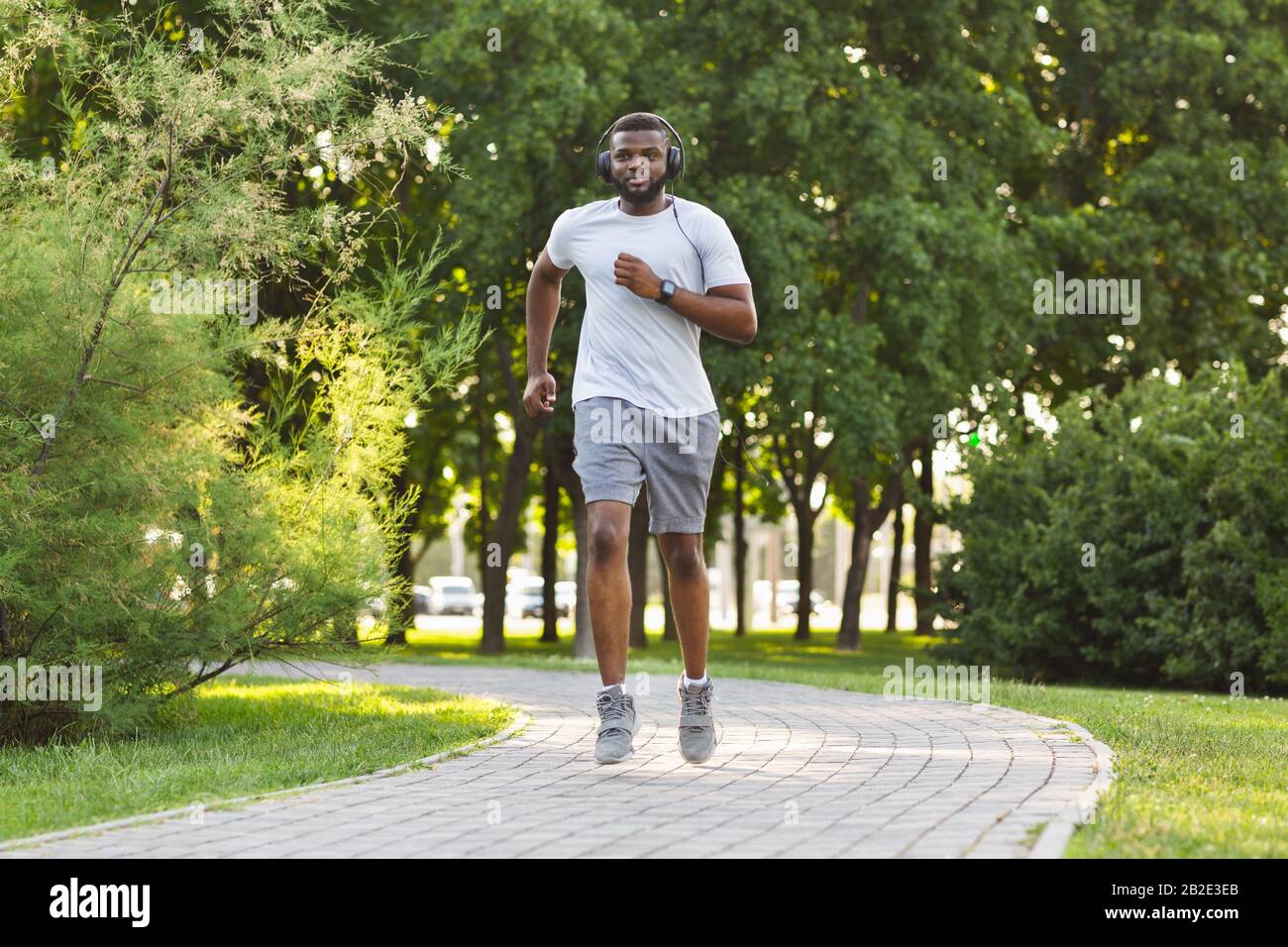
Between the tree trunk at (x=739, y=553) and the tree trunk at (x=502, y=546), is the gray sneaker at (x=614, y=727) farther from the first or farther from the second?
the tree trunk at (x=739, y=553)

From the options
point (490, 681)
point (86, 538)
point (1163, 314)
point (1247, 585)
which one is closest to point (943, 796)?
point (86, 538)

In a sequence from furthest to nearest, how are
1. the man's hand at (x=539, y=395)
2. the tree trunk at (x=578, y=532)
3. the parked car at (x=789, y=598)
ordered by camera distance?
1. the parked car at (x=789, y=598)
2. the tree trunk at (x=578, y=532)
3. the man's hand at (x=539, y=395)

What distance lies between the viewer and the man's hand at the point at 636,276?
6293 mm

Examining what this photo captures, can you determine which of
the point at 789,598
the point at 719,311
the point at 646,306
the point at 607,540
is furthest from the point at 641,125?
the point at 789,598

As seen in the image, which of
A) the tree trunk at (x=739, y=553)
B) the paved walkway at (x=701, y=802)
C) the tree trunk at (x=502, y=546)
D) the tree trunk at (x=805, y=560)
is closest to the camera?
the paved walkway at (x=701, y=802)

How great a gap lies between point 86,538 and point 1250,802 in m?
6.05

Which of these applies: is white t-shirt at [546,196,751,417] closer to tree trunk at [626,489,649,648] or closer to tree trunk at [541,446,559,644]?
tree trunk at [626,489,649,648]

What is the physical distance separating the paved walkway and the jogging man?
0.45m

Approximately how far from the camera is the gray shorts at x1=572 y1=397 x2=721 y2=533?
21.3 feet

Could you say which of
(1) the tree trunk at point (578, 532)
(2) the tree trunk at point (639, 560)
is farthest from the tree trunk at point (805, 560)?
(1) the tree trunk at point (578, 532)

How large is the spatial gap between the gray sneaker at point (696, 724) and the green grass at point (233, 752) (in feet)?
3.98

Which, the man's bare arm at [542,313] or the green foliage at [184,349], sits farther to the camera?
the green foliage at [184,349]

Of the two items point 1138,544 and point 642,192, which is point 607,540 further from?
point 1138,544

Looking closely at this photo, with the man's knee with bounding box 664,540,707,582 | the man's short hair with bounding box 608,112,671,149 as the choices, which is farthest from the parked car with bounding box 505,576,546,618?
the man's short hair with bounding box 608,112,671,149
